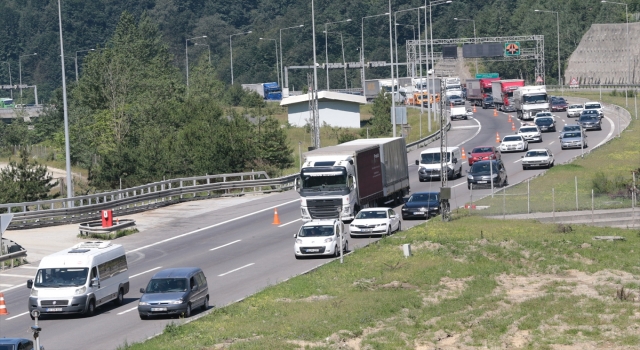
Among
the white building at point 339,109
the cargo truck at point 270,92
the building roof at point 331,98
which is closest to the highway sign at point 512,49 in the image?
the white building at point 339,109

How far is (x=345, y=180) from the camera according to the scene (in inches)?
1858

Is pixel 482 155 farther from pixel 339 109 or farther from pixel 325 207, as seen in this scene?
pixel 339 109

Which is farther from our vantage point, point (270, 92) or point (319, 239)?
point (270, 92)

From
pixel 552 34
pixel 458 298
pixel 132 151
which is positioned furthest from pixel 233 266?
pixel 552 34

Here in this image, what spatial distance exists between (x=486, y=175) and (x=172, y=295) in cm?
2898

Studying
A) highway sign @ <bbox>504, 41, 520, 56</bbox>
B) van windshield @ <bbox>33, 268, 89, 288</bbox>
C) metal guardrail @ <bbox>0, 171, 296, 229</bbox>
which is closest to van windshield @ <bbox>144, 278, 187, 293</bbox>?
van windshield @ <bbox>33, 268, 89, 288</bbox>

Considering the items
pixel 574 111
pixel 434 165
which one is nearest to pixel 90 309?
pixel 434 165

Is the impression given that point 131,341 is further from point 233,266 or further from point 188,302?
point 233,266

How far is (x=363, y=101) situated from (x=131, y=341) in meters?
88.4

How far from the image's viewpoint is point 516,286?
36.4 metres

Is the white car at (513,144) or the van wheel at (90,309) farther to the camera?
the white car at (513,144)

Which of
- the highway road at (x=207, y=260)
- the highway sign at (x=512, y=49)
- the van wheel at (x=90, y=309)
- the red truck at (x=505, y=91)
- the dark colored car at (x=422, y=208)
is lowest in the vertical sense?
the highway road at (x=207, y=260)

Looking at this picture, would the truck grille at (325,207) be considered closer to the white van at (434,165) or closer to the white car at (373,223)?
the white car at (373,223)

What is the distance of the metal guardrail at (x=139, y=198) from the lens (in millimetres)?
50812
